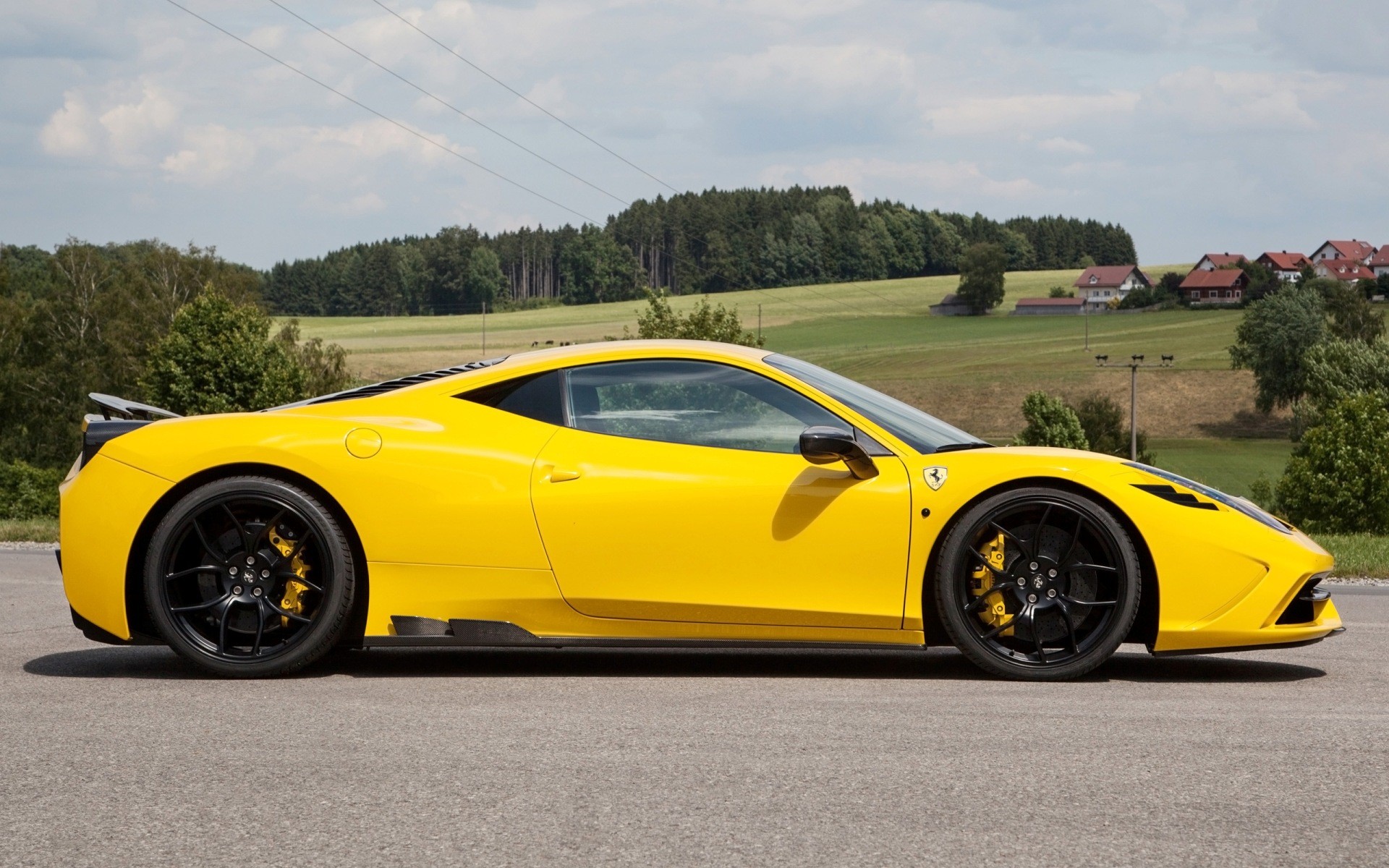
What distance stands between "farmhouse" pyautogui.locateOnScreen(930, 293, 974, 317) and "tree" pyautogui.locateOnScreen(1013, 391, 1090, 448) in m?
52.4

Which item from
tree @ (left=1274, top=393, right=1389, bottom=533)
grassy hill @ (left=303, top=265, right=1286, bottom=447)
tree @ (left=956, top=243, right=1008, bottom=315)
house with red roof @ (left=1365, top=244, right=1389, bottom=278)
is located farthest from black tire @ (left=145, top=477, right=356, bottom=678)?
house with red roof @ (left=1365, top=244, right=1389, bottom=278)

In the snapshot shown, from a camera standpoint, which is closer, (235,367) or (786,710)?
(786,710)

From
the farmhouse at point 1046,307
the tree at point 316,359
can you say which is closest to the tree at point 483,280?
the farmhouse at point 1046,307

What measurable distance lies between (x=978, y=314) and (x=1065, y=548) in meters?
138

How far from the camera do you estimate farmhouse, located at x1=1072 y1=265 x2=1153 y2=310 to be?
503ft

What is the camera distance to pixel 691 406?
18.4 ft

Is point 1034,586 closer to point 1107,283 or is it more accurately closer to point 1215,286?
point 1215,286

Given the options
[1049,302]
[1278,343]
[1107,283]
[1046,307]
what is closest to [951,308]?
[1046,307]

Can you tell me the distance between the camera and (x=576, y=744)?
14.0ft

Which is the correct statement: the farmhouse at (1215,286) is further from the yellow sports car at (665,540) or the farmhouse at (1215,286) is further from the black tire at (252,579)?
the black tire at (252,579)

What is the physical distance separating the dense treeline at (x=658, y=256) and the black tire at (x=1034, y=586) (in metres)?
139

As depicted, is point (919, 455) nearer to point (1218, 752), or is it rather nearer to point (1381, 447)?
point (1218, 752)

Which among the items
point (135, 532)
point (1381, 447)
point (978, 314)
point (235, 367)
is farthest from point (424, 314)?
point (135, 532)

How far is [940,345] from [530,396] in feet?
367
